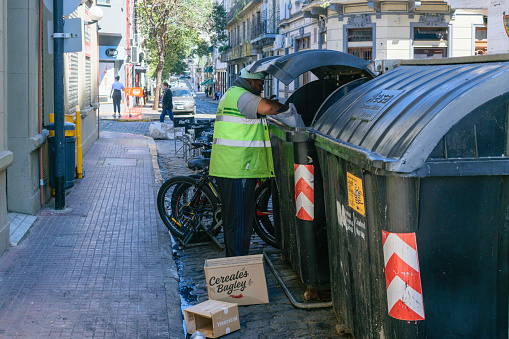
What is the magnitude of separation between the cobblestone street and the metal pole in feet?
6.86

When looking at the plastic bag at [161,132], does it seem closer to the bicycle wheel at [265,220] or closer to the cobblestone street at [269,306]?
the cobblestone street at [269,306]

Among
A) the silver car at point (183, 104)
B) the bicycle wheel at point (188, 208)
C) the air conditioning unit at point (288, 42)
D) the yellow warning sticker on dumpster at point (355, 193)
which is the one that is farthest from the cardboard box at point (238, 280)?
the air conditioning unit at point (288, 42)

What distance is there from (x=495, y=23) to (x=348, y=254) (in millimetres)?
9175

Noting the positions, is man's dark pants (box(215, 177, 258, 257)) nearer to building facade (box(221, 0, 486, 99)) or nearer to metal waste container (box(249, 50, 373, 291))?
metal waste container (box(249, 50, 373, 291))

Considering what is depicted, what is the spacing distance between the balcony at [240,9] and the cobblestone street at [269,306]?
41.3 metres

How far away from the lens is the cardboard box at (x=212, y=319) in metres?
4.90

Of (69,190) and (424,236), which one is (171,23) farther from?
(424,236)

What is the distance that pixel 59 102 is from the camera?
870 centimetres

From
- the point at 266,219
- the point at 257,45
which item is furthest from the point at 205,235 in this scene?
the point at 257,45

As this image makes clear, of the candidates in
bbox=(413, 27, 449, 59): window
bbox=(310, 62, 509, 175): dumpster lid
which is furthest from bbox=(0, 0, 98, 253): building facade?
bbox=(413, 27, 449, 59): window

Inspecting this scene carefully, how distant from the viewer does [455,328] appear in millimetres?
3652

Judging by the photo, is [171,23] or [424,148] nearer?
[424,148]

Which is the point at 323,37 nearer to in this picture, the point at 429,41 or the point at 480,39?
the point at 429,41

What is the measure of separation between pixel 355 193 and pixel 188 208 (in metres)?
3.77
